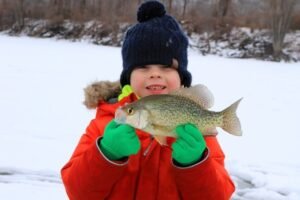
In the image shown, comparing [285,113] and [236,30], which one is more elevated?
[285,113]

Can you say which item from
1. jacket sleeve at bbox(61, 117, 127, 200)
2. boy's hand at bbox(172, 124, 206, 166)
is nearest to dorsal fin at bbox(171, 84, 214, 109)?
boy's hand at bbox(172, 124, 206, 166)

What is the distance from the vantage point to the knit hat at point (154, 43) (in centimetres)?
215

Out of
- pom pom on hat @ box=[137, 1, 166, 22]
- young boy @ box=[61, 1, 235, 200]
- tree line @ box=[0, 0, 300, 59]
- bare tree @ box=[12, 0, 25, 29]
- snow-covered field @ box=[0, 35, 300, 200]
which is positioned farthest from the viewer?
bare tree @ box=[12, 0, 25, 29]

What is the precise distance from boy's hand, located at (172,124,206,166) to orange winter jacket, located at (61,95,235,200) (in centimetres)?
4

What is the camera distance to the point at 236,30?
24.0 meters

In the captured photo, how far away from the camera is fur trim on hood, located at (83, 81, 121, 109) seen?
2.34 m

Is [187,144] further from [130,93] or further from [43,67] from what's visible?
[43,67]

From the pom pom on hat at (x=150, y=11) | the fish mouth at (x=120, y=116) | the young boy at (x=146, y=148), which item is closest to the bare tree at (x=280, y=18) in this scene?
the pom pom on hat at (x=150, y=11)

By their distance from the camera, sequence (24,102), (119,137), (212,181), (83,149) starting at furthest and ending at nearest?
1. (24,102)
2. (83,149)
3. (212,181)
4. (119,137)

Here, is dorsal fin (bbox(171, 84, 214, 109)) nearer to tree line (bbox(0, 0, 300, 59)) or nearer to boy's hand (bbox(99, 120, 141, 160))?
boy's hand (bbox(99, 120, 141, 160))

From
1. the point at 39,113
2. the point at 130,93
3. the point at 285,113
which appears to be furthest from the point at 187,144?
the point at 285,113

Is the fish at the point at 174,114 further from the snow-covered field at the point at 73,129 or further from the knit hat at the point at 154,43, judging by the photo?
the snow-covered field at the point at 73,129

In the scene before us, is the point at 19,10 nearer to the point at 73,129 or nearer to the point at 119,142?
the point at 73,129

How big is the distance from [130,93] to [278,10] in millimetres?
20834
